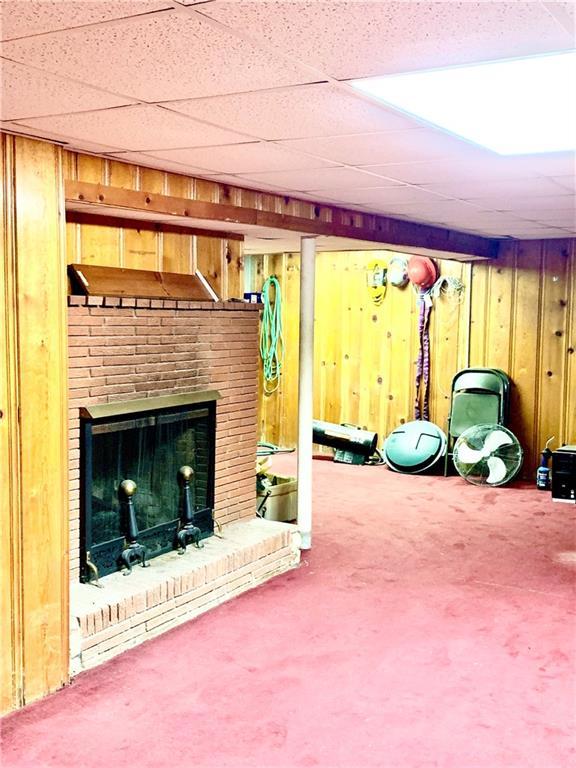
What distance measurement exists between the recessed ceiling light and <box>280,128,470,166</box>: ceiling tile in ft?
0.35

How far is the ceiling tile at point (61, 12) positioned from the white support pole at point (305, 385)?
3.39m

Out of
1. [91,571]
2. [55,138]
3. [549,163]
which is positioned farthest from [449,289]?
[55,138]

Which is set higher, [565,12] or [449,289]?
[565,12]

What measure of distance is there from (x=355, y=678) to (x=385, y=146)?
222cm

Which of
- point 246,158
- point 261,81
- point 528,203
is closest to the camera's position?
point 261,81

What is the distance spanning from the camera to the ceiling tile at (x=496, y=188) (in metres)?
4.00

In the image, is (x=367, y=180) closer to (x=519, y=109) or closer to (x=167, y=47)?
(x=519, y=109)

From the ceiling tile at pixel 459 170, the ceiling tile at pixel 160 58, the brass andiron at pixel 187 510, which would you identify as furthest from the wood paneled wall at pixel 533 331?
the ceiling tile at pixel 160 58

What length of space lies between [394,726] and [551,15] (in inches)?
97.8

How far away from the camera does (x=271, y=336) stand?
8891 millimetres

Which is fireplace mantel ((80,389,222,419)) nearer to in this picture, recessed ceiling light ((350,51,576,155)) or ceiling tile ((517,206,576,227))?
recessed ceiling light ((350,51,576,155))

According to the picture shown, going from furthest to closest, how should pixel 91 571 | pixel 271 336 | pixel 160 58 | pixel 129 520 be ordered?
pixel 271 336
pixel 129 520
pixel 91 571
pixel 160 58

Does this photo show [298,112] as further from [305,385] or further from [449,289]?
[449,289]

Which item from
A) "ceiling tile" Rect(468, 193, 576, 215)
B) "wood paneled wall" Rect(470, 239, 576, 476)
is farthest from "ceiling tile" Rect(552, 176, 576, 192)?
"wood paneled wall" Rect(470, 239, 576, 476)
